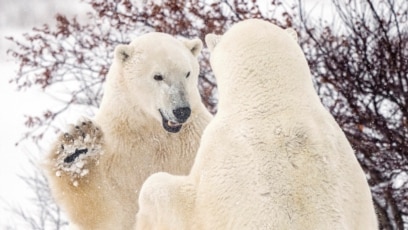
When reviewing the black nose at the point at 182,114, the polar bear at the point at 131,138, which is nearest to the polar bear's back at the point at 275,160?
the black nose at the point at 182,114

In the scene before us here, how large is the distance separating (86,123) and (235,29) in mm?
1251

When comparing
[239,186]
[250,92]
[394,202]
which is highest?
[394,202]

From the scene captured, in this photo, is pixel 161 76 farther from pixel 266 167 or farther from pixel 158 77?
pixel 266 167

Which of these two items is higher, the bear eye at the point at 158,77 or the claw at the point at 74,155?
the bear eye at the point at 158,77

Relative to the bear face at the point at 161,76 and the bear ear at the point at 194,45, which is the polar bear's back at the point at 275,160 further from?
the bear ear at the point at 194,45

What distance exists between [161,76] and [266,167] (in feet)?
5.47

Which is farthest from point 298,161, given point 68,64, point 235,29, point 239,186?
point 68,64

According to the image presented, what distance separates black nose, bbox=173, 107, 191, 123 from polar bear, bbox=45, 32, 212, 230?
3cm

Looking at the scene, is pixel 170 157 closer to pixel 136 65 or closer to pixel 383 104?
pixel 136 65

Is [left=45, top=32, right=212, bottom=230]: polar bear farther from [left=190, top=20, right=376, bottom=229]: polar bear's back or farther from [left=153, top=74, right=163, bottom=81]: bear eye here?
[left=190, top=20, right=376, bottom=229]: polar bear's back

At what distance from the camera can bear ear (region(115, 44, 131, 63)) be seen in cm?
461

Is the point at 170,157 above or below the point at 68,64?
below

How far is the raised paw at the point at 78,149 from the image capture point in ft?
14.0

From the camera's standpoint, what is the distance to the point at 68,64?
1165 cm
